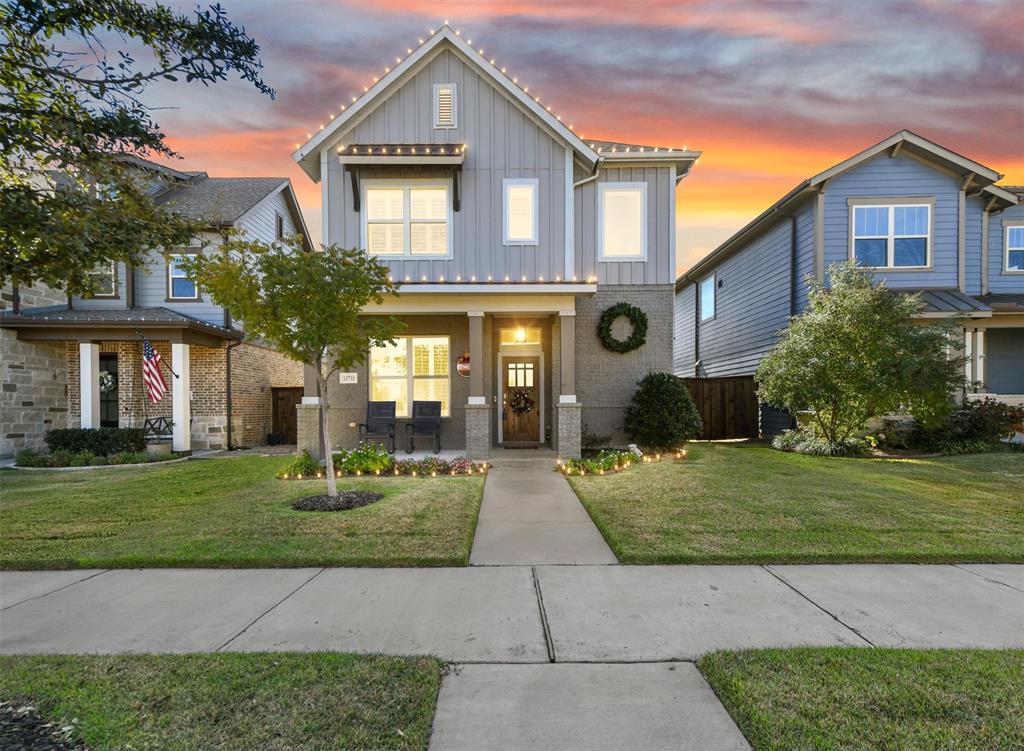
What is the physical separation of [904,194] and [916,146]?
1180 millimetres

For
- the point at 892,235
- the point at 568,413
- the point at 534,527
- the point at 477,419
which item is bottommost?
the point at 534,527

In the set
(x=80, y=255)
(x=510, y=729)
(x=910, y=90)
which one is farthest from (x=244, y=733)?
(x=910, y=90)

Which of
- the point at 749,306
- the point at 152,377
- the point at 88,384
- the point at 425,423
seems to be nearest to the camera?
the point at 425,423

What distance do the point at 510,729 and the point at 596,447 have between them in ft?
30.2

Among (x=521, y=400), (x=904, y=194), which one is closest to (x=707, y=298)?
(x=904, y=194)

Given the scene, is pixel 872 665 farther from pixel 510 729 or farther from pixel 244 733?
pixel 244 733

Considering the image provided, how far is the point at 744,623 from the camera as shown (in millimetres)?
3340

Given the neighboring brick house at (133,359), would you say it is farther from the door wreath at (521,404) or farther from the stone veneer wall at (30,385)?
the door wreath at (521,404)

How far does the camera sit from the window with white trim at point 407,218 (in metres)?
10.5

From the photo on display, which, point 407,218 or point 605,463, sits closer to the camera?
point 605,463

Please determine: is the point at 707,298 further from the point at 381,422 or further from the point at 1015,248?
the point at 381,422

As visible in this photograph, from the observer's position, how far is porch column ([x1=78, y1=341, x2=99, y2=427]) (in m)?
12.3

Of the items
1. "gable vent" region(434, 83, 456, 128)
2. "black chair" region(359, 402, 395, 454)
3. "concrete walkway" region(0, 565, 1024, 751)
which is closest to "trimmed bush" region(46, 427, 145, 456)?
"black chair" region(359, 402, 395, 454)

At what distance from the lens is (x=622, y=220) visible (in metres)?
11.7
